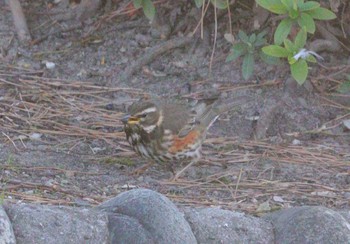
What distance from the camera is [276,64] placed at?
806 centimetres

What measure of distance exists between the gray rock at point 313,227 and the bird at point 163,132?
5.26 feet

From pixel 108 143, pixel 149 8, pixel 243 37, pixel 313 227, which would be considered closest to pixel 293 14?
pixel 243 37

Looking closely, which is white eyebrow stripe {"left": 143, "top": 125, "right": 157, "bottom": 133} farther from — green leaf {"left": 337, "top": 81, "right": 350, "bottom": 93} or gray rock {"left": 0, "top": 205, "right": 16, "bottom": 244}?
gray rock {"left": 0, "top": 205, "right": 16, "bottom": 244}

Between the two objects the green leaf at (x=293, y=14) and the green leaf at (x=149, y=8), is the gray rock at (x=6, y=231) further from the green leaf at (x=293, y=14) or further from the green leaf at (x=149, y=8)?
the green leaf at (x=149, y=8)

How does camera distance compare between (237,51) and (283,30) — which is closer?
(283,30)

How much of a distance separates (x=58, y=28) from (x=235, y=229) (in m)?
4.00

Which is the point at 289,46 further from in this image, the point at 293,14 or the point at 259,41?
the point at 259,41

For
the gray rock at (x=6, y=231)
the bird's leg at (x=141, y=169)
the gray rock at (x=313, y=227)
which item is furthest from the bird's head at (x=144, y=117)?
the gray rock at (x=6, y=231)

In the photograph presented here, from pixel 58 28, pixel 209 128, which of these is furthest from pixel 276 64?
pixel 58 28

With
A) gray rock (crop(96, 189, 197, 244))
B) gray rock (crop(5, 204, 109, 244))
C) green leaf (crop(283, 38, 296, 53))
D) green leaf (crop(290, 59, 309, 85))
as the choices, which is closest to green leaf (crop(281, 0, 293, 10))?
green leaf (crop(283, 38, 296, 53))

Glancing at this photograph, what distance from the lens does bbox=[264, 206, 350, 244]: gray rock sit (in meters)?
5.18

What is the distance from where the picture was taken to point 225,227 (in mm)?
5203

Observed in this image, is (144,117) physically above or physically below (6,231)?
below

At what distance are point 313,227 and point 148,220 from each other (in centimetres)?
84
